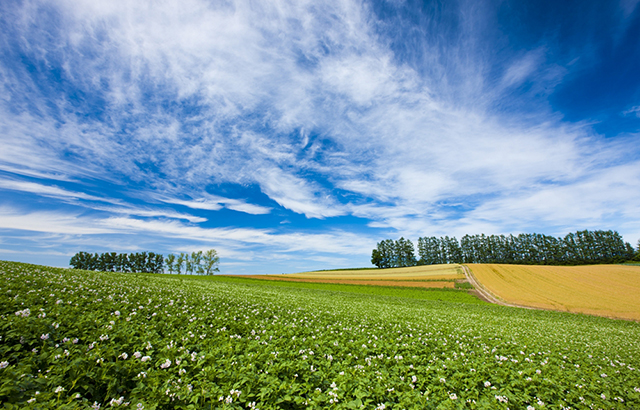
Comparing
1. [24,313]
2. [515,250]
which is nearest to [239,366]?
[24,313]

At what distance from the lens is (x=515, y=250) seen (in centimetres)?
14812

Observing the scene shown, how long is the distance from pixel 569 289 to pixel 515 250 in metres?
119

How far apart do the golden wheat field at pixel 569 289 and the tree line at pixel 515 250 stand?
243 feet

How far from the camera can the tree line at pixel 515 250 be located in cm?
13375

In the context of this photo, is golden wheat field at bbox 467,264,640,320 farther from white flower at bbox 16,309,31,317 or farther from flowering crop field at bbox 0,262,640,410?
white flower at bbox 16,309,31,317

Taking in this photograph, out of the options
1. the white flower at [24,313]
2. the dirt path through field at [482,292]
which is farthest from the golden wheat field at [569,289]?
the white flower at [24,313]

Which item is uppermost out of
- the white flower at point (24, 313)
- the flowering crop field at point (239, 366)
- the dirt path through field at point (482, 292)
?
the white flower at point (24, 313)

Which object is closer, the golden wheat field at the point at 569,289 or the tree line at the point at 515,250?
Answer: the golden wheat field at the point at 569,289

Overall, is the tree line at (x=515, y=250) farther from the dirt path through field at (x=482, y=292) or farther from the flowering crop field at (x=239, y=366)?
the flowering crop field at (x=239, y=366)

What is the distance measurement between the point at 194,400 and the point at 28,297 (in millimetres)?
7715

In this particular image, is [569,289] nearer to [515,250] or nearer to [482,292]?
[482,292]

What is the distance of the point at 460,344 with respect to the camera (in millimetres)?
9945

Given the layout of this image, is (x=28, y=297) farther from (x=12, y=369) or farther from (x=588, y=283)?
(x=588, y=283)

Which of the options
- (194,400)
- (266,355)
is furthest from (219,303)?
A: (194,400)
